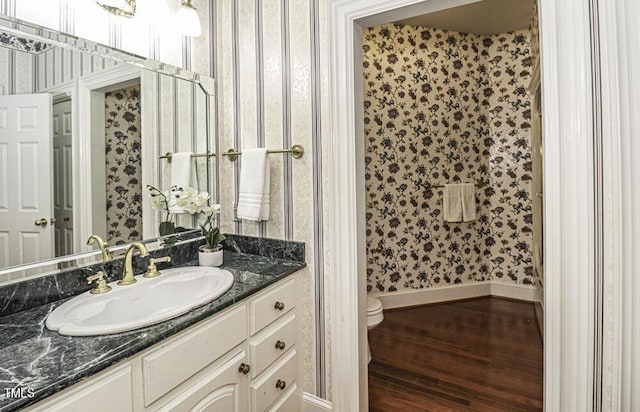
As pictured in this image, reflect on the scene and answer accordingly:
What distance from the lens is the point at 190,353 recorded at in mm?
1107

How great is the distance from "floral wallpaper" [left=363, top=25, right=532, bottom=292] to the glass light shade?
5.81 ft

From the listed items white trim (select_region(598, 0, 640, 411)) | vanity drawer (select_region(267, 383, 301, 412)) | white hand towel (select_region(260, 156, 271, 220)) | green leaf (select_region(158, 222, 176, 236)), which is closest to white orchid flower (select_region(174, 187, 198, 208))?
green leaf (select_region(158, 222, 176, 236))

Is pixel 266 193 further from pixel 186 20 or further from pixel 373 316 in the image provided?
pixel 373 316

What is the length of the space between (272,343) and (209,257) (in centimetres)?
52

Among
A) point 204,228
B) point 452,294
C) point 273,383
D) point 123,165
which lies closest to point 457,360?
point 452,294

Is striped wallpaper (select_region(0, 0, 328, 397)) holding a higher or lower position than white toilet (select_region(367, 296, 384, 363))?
higher

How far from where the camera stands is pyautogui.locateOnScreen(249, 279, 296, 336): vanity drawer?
142 centimetres

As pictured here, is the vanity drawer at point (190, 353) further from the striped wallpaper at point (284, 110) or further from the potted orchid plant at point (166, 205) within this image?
the potted orchid plant at point (166, 205)

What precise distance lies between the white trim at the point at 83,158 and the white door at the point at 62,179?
0.02 meters

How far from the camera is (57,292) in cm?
125

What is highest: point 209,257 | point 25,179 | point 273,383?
point 25,179

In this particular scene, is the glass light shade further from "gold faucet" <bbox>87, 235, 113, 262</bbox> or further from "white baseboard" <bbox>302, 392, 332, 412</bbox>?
"white baseboard" <bbox>302, 392, 332, 412</bbox>

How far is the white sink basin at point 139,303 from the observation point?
39.8 inches

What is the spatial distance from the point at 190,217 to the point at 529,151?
3.18 m
